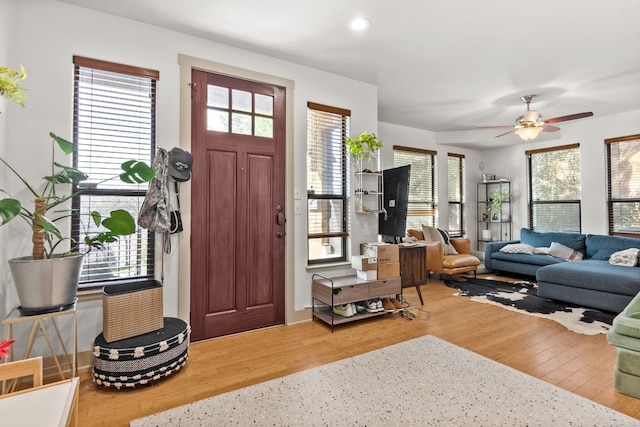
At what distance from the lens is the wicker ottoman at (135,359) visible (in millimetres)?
2170

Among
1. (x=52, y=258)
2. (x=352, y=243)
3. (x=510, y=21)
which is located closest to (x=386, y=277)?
(x=352, y=243)

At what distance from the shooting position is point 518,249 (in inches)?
227

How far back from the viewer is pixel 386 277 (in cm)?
365

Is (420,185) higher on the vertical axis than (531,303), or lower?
higher

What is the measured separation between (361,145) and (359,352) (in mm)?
2261

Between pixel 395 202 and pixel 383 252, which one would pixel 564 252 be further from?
pixel 383 252

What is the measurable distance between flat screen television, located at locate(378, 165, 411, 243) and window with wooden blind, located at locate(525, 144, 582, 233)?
4028mm

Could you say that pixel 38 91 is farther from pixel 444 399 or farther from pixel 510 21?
pixel 510 21

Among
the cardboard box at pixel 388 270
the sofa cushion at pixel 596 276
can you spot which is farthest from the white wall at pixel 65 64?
the sofa cushion at pixel 596 276

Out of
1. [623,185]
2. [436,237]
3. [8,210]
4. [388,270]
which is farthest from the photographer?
[436,237]

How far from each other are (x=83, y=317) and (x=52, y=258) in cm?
73

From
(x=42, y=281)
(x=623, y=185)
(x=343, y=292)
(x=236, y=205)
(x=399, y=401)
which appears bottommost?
(x=399, y=401)

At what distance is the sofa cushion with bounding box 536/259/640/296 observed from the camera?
363 centimetres

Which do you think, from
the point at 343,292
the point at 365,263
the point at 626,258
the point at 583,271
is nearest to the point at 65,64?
Result: the point at 343,292
